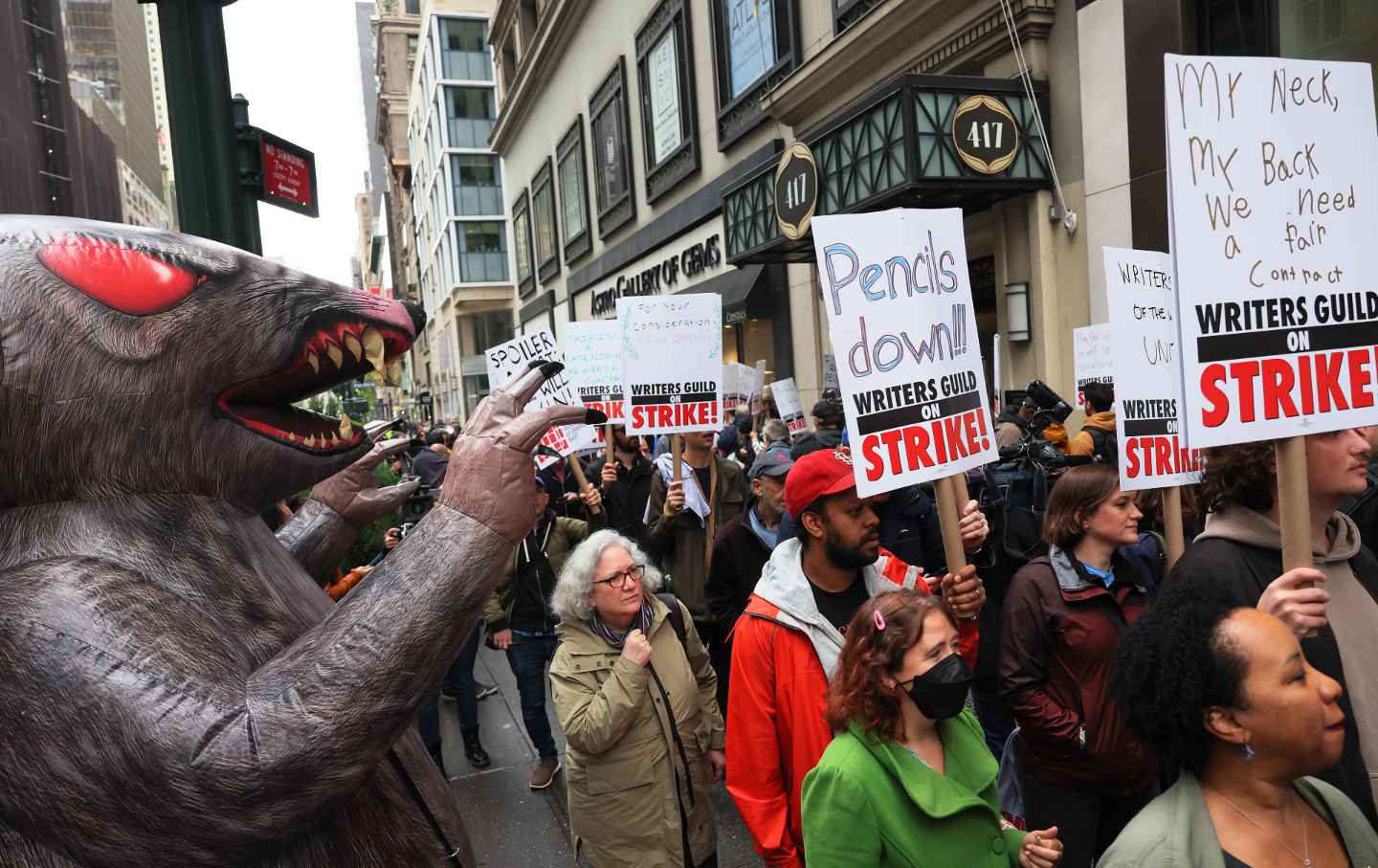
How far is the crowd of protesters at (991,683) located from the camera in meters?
1.76

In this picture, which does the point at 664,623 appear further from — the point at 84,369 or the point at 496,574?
the point at 84,369

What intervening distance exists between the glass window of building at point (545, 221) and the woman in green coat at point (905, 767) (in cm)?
2898

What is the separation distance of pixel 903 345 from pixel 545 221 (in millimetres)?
30340

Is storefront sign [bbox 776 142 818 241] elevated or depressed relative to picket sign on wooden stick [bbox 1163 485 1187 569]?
elevated

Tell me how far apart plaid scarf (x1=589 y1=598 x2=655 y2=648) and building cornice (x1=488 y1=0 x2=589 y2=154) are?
24.2m

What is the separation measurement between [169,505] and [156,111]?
6505mm

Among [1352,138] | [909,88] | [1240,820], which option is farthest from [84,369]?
[909,88]

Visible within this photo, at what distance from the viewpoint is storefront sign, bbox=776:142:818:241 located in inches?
449

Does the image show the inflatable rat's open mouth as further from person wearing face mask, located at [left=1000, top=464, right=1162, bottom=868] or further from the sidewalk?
the sidewalk

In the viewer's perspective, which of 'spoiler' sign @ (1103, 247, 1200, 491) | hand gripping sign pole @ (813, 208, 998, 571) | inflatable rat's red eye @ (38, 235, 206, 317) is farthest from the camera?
'spoiler' sign @ (1103, 247, 1200, 491)

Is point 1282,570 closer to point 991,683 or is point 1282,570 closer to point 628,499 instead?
point 991,683

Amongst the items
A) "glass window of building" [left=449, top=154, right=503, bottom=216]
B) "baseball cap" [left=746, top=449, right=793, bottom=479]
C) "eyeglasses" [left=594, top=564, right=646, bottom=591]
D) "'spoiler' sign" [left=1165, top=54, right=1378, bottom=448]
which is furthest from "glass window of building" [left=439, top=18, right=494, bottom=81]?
"'spoiler' sign" [left=1165, top=54, right=1378, bottom=448]

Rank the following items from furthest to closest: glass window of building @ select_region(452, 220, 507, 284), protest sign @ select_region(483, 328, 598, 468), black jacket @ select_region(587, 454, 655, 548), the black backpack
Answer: glass window of building @ select_region(452, 220, 507, 284) → black jacket @ select_region(587, 454, 655, 548) → protest sign @ select_region(483, 328, 598, 468) → the black backpack

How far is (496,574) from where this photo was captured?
1.34 metres
